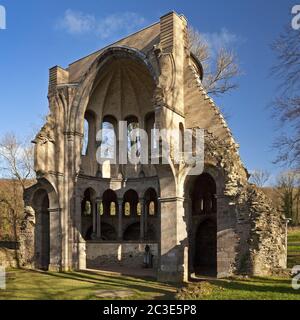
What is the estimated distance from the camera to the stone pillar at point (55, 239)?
70.5 ft

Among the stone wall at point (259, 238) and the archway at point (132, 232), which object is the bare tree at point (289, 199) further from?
→ the stone wall at point (259, 238)

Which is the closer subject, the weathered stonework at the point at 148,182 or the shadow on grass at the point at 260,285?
the shadow on grass at the point at 260,285

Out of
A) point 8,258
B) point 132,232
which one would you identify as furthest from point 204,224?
point 8,258

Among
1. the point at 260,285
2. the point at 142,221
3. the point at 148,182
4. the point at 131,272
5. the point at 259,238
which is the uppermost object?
the point at 148,182

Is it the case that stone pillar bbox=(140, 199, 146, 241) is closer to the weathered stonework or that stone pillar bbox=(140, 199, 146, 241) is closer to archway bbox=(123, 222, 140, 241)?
the weathered stonework

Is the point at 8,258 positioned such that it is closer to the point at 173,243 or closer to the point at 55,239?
the point at 55,239

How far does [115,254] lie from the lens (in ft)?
74.7

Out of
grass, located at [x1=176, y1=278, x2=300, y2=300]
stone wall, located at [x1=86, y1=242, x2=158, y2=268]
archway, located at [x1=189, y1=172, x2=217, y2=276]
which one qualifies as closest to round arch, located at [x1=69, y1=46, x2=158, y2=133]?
stone wall, located at [x1=86, y1=242, x2=158, y2=268]

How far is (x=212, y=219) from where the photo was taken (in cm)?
2211

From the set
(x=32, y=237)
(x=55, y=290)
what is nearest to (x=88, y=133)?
(x=32, y=237)

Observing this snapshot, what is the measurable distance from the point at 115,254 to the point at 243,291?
12118mm

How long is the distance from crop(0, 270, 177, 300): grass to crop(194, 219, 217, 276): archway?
6232 mm

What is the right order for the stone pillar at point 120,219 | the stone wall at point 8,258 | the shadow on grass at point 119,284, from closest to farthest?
the shadow on grass at point 119,284, the stone wall at point 8,258, the stone pillar at point 120,219

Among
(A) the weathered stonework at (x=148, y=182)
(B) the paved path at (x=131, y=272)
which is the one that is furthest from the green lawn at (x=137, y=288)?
(A) the weathered stonework at (x=148, y=182)
